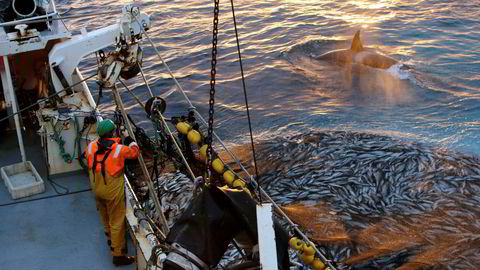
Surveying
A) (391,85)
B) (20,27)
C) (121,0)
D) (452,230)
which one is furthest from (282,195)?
(121,0)

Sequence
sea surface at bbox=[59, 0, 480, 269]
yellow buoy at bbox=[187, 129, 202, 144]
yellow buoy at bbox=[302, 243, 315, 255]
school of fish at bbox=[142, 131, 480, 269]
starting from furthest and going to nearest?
sea surface at bbox=[59, 0, 480, 269] → yellow buoy at bbox=[187, 129, 202, 144] → school of fish at bbox=[142, 131, 480, 269] → yellow buoy at bbox=[302, 243, 315, 255]

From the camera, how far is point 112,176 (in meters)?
7.02

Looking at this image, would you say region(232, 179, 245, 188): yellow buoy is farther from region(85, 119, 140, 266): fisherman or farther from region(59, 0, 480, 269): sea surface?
region(85, 119, 140, 266): fisherman

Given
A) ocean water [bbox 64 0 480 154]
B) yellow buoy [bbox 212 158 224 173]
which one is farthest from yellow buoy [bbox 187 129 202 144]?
ocean water [bbox 64 0 480 154]

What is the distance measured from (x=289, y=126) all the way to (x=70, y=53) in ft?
25.6

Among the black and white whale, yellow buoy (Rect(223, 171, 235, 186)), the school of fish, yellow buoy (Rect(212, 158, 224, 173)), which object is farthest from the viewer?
the black and white whale

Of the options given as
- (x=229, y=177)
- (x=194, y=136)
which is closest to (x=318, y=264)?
(x=229, y=177)

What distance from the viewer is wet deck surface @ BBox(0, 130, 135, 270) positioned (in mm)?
7586

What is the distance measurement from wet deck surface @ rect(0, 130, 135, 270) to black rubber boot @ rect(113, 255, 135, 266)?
0.07 meters

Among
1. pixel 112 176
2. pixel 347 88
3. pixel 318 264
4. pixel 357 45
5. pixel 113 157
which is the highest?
pixel 113 157

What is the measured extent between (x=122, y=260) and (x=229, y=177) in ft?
10.2

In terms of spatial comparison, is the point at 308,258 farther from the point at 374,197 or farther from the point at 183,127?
the point at 183,127

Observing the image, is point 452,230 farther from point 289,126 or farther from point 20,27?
point 20,27

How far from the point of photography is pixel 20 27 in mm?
9070
